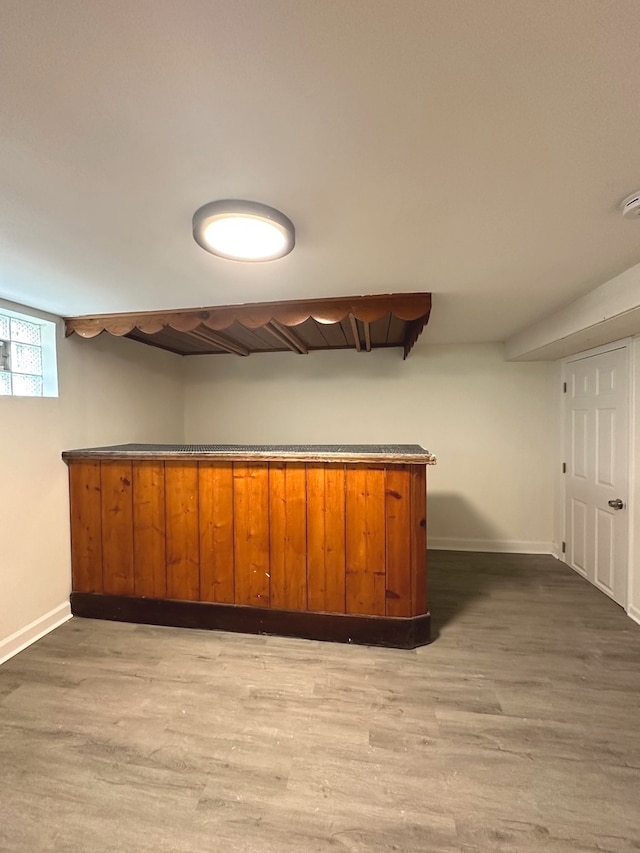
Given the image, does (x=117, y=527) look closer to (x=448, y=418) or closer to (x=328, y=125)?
(x=328, y=125)

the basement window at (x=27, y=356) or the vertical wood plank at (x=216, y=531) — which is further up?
the basement window at (x=27, y=356)

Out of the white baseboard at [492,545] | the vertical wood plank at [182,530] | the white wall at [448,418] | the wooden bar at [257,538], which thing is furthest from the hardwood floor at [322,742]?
the white wall at [448,418]

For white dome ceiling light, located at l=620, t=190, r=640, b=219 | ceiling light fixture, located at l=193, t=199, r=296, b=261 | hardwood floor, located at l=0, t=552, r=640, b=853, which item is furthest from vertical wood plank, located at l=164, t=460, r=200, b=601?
white dome ceiling light, located at l=620, t=190, r=640, b=219

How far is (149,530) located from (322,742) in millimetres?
1646

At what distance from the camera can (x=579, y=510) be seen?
10.5ft

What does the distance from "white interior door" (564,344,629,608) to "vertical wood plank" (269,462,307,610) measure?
2275mm

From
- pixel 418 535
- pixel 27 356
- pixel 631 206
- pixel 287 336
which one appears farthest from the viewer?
pixel 287 336

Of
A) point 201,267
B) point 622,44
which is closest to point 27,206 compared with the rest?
point 201,267

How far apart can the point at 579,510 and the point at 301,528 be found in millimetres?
2555

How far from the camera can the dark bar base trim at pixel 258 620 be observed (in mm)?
2197

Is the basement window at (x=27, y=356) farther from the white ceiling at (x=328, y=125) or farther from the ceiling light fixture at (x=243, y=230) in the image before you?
the ceiling light fixture at (x=243, y=230)

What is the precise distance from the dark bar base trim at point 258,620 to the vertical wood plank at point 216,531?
0.34 feet

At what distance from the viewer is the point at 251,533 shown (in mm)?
2363

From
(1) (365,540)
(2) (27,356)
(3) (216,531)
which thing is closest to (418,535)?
(1) (365,540)
